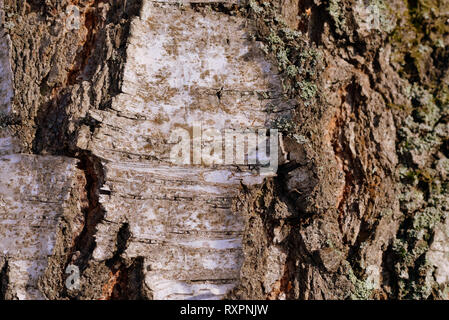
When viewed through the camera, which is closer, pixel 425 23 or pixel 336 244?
pixel 336 244

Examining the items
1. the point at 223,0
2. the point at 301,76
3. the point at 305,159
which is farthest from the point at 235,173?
the point at 223,0

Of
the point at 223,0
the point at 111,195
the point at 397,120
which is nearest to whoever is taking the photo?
the point at 111,195

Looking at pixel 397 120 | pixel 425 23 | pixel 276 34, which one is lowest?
pixel 397 120

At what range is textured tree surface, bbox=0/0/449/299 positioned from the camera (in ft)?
6.37

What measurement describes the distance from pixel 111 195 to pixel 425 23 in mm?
1871

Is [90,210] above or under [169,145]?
under

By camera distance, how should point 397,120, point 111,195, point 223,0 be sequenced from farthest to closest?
point 397,120
point 223,0
point 111,195

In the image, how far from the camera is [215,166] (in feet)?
6.50

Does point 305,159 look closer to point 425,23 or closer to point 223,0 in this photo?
point 223,0

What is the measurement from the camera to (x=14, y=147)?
2.02m

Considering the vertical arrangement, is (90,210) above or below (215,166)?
below

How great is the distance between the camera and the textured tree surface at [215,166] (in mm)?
1942

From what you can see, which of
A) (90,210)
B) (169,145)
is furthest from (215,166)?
(90,210)

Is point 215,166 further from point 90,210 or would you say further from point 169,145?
point 90,210
